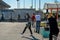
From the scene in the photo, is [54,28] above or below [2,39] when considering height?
above

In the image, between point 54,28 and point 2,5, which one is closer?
point 54,28

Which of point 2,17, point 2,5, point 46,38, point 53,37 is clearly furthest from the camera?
point 2,5

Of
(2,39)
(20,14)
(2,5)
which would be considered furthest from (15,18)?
(2,39)

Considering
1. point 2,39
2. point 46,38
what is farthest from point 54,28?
point 2,39

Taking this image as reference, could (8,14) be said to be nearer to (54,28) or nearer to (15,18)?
(15,18)

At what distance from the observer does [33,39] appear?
709 inches

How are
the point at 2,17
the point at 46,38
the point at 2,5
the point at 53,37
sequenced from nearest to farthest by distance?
the point at 53,37 < the point at 46,38 < the point at 2,17 < the point at 2,5

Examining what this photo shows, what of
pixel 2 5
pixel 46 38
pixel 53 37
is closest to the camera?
pixel 53 37

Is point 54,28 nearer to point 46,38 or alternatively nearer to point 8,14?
point 46,38

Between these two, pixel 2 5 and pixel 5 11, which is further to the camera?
pixel 2 5

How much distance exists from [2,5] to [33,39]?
65.3m

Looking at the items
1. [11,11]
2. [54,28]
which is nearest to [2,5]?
[11,11]

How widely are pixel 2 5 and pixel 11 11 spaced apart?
61.7ft

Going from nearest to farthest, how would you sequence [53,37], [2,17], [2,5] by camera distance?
1. [53,37]
2. [2,17]
3. [2,5]
